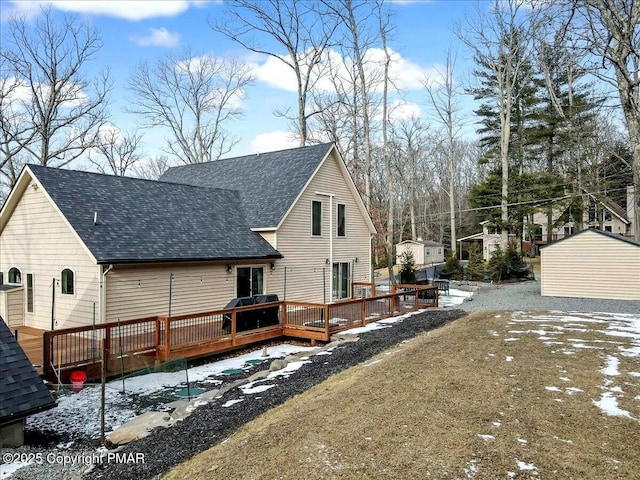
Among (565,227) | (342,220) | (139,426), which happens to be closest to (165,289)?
(139,426)

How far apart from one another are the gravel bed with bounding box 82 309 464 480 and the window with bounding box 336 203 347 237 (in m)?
8.26

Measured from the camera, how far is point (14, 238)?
13875 millimetres

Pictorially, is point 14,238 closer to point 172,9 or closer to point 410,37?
point 172,9

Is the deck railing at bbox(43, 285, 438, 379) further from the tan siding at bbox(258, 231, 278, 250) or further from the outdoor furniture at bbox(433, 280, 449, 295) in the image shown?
the outdoor furniture at bbox(433, 280, 449, 295)

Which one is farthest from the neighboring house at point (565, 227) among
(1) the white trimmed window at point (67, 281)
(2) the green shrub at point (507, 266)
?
(1) the white trimmed window at point (67, 281)

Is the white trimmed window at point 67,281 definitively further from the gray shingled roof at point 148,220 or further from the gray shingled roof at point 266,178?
the gray shingled roof at point 266,178

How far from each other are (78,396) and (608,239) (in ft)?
63.8

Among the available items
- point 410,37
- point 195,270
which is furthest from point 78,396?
point 410,37

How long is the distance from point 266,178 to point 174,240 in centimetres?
652

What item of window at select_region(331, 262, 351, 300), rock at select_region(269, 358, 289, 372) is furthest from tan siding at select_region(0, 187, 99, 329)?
window at select_region(331, 262, 351, 300)

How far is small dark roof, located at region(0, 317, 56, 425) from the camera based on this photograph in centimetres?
583

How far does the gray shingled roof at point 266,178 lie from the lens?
16.7 metres

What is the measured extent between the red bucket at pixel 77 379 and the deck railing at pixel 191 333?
0.15m

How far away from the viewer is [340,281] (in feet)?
62.4
